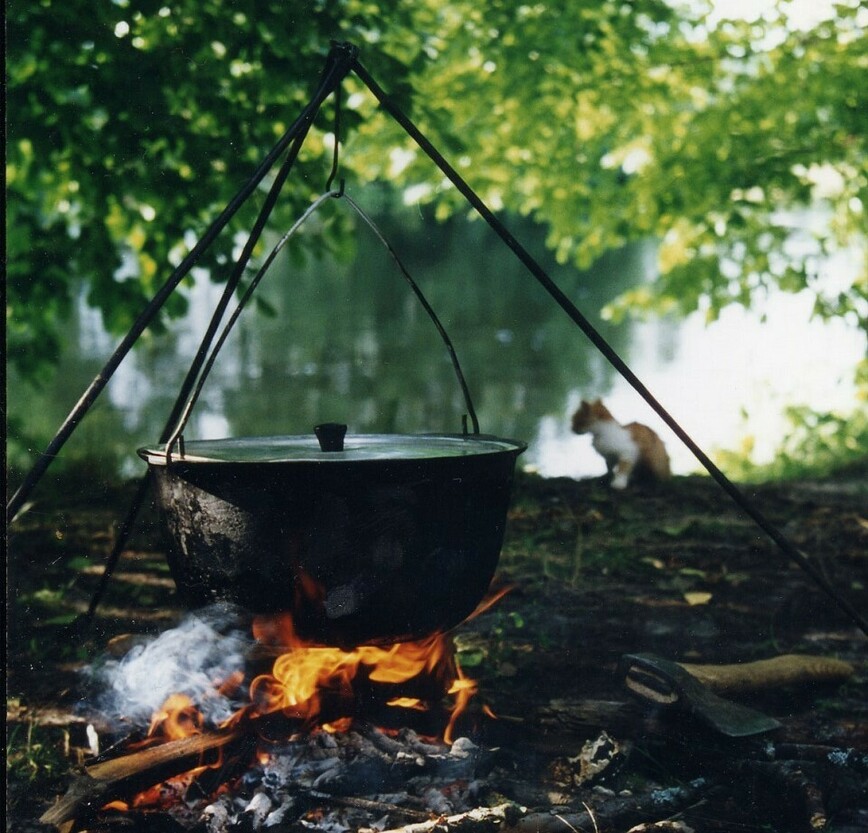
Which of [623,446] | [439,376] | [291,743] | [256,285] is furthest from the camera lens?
[439,376]

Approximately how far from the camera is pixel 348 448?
304 cm

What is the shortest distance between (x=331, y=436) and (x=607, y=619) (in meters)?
1.67

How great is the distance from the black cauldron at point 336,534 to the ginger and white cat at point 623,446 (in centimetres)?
330

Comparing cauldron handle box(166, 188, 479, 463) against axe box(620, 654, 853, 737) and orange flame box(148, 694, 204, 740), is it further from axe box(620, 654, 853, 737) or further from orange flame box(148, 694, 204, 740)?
axe box(620, 654, 853, 737)

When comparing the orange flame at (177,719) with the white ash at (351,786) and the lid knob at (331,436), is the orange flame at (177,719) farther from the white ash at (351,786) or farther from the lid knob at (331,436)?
the lid knob at (331,436)

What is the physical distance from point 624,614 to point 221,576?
198 centimetres

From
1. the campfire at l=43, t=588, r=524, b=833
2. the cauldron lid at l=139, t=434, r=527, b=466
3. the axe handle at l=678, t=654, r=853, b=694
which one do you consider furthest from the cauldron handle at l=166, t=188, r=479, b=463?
the axe handle at l=678, t=654, r=853, b=694

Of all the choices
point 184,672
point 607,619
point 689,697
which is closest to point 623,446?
point 607,619

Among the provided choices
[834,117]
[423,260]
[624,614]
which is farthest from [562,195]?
[423,260]

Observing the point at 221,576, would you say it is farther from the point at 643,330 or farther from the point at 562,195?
the point at 643,330

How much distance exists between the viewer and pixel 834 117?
5.26 metres

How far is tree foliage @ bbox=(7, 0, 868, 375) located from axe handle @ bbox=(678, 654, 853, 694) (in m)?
2.69

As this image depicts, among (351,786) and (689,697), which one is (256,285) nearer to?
(351,786)

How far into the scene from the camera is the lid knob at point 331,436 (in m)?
2.80
